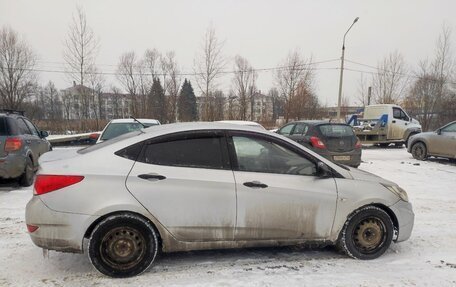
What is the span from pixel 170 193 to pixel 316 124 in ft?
24.6

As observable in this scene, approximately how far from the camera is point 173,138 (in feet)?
11.8

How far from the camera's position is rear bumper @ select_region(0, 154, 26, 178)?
22.0 feet

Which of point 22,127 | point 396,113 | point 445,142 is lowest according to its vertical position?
point 445,142

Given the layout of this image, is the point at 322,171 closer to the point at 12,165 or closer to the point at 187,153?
the point at 187,153

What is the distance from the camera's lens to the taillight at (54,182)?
10.6 ft

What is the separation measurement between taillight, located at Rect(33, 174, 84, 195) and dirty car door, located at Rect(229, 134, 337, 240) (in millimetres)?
1646

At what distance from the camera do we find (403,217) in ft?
13.0

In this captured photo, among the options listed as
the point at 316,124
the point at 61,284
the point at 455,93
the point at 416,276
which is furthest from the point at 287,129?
the point at 455,93

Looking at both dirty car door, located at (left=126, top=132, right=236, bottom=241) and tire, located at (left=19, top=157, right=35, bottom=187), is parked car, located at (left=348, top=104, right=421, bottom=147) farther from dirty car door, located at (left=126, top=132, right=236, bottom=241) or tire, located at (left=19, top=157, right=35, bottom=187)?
dirty car door, located at (left=126, top=132, right=236, bottom=241)

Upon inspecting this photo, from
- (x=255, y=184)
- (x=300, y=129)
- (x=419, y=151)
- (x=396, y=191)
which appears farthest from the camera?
(x=419, y=151)

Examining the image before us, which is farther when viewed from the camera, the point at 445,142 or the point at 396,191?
the point at 445,142

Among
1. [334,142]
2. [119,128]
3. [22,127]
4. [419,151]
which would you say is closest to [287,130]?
[334,142]

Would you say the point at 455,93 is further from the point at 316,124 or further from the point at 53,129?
the point at 53,129

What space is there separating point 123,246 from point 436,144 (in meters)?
12.5
